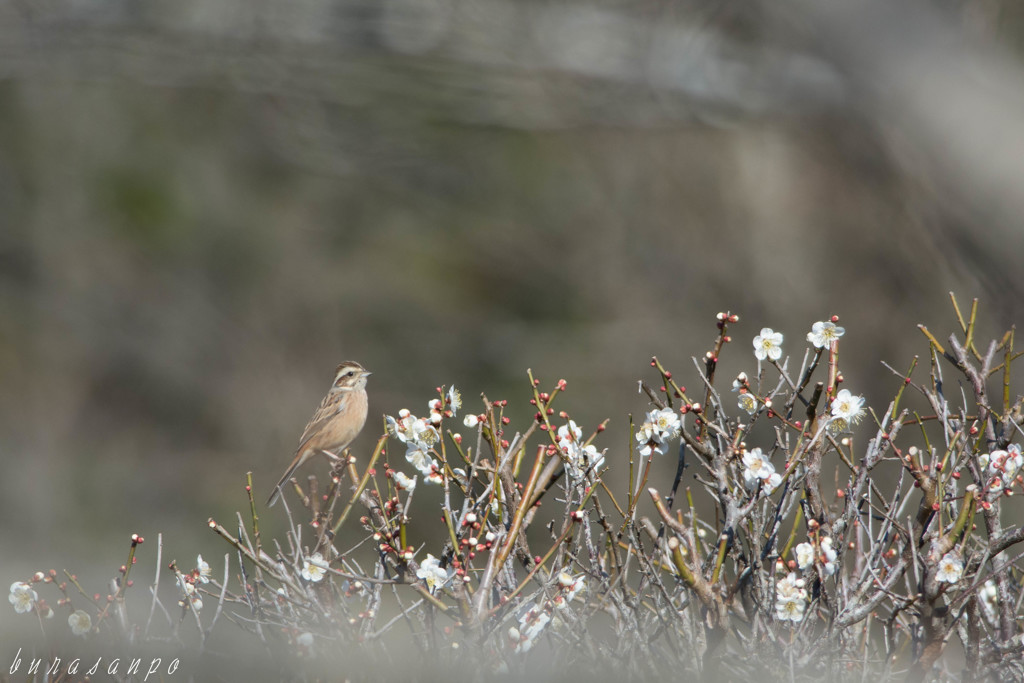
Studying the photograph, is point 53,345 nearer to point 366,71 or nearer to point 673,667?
point 366,71

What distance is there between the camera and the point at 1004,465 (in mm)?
1412

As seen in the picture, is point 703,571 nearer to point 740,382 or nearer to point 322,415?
point 740,382

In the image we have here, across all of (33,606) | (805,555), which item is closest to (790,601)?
(805,555)

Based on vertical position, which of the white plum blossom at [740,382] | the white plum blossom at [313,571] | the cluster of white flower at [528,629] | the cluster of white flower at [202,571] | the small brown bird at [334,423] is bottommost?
the small brown bird at [334,423]

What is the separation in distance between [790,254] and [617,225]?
100 centimetres

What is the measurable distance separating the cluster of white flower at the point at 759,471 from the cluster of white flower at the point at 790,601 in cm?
13

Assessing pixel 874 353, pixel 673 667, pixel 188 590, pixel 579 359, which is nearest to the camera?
pixel 673 667

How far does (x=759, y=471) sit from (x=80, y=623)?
1088 millimetres

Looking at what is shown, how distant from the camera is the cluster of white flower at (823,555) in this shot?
134 cm

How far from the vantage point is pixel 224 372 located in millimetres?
6234

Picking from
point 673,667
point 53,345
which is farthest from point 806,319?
point 53,345

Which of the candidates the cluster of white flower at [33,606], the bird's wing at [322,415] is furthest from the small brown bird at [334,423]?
the cluster of white flower at [33,606]

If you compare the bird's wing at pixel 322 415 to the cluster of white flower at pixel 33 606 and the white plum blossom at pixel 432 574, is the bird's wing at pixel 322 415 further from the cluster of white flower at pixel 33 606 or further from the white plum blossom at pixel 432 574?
the white plum blossom at pixel 432 574

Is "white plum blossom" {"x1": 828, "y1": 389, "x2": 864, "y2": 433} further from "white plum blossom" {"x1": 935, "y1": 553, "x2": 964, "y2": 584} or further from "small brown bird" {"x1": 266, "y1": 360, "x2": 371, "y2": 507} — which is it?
"small brown bird" {"x1": 266, "y1": 360, "x2": 371, "y2": 507}
